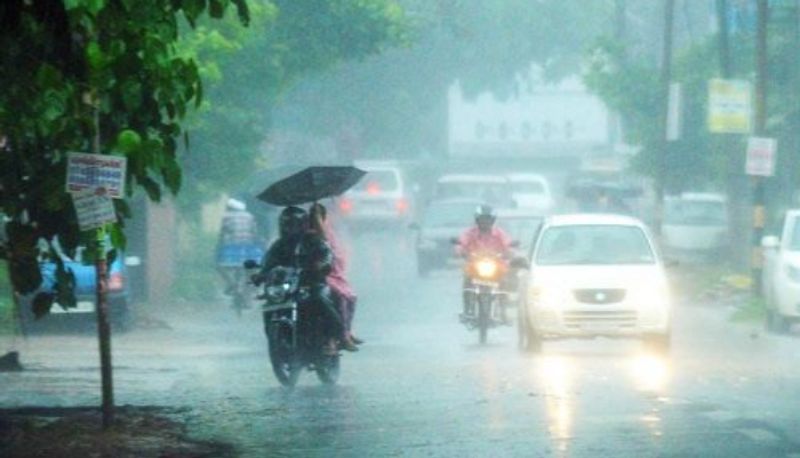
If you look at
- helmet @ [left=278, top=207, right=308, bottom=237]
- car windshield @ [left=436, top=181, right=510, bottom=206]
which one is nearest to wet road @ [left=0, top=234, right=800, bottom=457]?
helmet @ [left=278, top=207, right=308, bottom=237]


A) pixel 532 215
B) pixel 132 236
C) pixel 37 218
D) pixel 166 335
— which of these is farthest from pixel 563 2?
pixel 37 218

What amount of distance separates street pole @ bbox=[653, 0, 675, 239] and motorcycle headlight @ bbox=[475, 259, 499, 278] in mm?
19860

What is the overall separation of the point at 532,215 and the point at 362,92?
29573mm

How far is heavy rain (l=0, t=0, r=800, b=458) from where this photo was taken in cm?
1403

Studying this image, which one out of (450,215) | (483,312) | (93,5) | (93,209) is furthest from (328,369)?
(450,215)

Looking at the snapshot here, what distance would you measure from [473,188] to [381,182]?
547 cm

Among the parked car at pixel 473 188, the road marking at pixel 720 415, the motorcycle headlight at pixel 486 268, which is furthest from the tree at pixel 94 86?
the parked car at pixel 473 188

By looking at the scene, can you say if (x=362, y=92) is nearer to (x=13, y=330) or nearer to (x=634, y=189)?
(x=634, y=189)

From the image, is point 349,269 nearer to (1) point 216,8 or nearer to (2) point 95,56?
(2) point 95,56

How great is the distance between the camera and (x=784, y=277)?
29719mm

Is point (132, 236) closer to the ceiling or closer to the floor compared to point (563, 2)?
closer to the floor

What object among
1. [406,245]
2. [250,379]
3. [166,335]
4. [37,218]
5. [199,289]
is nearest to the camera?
[37,218]

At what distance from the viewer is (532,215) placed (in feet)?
141

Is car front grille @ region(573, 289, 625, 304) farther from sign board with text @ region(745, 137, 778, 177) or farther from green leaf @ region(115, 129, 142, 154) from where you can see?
green leaf @ region(115, 129, 142, 154)
